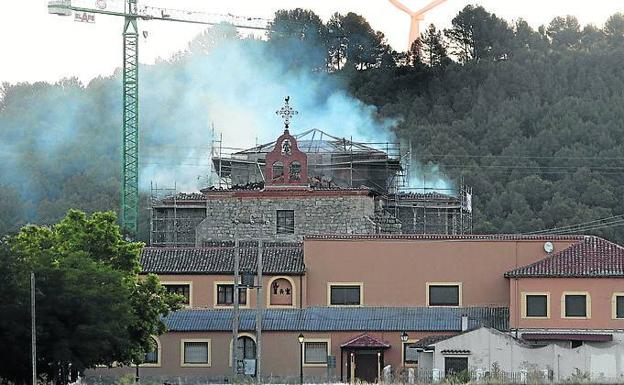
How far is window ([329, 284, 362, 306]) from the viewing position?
7156cm

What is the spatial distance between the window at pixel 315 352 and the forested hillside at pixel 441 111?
139 feet

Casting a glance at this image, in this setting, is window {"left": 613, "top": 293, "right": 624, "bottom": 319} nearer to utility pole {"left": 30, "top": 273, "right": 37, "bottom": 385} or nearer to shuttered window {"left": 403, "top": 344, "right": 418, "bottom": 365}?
shuttered window {"left": 403, "top": 344, "right": 418, "bottom": 365}

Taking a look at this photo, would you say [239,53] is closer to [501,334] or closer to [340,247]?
[340,247]

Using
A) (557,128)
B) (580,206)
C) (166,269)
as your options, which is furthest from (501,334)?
(557,128)

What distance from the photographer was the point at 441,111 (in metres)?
138

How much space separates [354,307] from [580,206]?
46.9m

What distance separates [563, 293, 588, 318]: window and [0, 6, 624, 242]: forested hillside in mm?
42424

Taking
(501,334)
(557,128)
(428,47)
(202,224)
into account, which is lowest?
(501,334)

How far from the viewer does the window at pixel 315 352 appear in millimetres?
69812

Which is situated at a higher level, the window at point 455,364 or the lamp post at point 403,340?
the lamp post at point 403,340

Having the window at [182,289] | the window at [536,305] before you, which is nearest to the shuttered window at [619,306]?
the window at [536,305]

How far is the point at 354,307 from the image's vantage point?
71.3 meters

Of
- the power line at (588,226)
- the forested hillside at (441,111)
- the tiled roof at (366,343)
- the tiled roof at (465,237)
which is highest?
the forested hillside at (441,111)

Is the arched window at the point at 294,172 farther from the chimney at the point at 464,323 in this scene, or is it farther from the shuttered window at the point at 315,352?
the chimney at the point at 464,323
